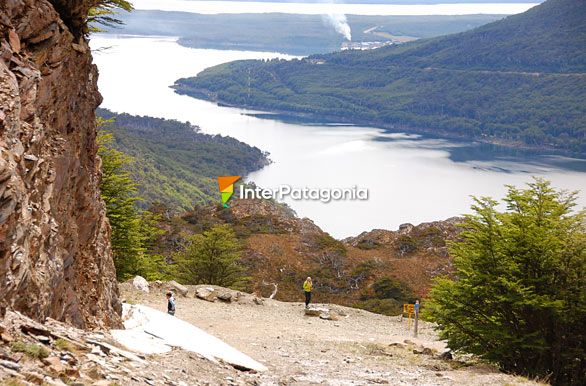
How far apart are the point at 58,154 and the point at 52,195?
2.52 feet

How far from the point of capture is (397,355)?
18.5m

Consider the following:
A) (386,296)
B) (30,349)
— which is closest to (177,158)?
(386,296)

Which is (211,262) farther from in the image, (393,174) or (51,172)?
(393,174)

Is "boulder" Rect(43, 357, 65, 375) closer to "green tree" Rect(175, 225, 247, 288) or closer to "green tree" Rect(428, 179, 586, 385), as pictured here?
"green tree" Rect(428, 179, 586, 385)

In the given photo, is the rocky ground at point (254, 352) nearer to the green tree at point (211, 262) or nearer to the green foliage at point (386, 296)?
the green tree at point (211, 262)

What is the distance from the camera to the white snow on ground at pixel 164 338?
41.9 feet

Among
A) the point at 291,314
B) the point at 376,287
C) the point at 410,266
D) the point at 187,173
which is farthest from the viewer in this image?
the point at 187,173

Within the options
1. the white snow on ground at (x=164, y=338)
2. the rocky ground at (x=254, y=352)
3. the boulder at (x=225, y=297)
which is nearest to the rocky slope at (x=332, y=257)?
the boulder at (x=225, y=297)

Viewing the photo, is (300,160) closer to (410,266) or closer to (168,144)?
→ (168,144)

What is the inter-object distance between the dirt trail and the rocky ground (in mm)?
28

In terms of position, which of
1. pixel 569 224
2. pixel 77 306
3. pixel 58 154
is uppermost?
pixel 58 154

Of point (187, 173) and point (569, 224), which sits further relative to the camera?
point (187, 173)

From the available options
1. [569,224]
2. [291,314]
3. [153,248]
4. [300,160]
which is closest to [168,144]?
[300,160]

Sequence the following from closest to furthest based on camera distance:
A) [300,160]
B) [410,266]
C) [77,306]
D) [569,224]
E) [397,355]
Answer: [77,306]
[569,224]
[397,355]
[410,266]
[300,160]
